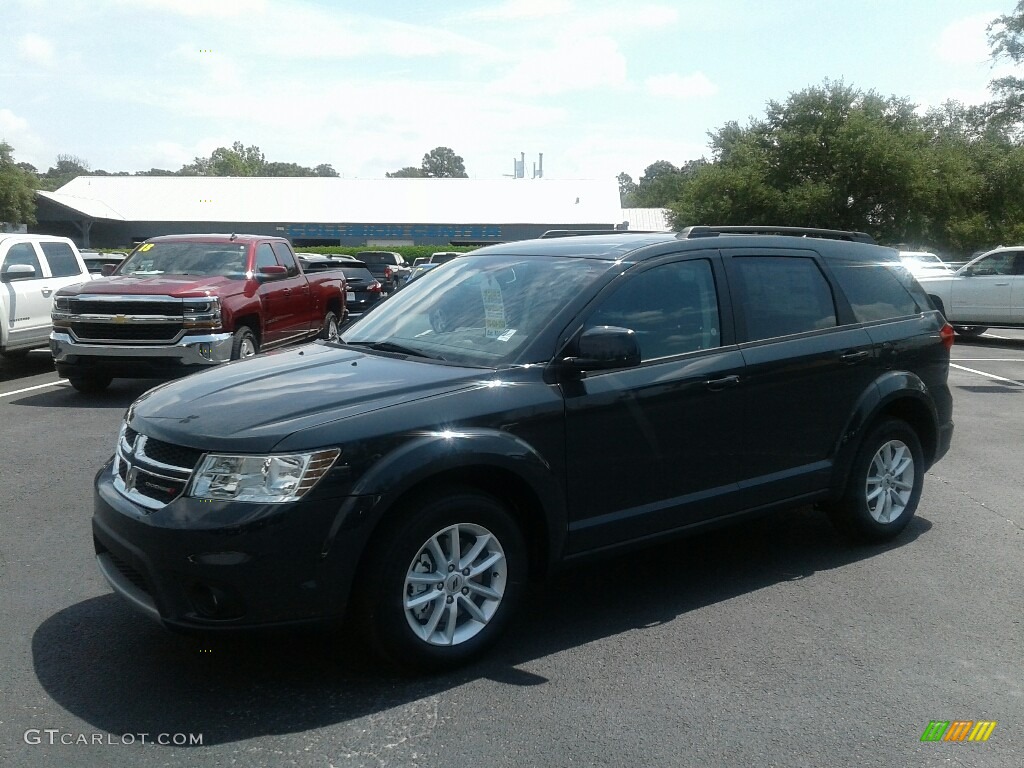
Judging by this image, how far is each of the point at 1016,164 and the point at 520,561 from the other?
53767 millimetres

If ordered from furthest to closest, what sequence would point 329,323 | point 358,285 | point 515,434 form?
point 358,285
point 329,323
point 515,434

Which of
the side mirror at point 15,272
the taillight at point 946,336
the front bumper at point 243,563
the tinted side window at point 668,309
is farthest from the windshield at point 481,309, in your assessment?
the side mirror at point 15,272

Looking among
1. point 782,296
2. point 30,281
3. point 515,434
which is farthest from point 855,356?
point 30,281

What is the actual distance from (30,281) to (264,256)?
330cm

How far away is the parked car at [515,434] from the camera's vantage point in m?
3.91

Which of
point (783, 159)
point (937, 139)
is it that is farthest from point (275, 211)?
point (937, 139)

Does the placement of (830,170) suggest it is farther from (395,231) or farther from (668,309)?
(668,309)

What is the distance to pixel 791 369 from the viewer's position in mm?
5535

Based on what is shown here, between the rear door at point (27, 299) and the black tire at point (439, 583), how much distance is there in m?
11.0

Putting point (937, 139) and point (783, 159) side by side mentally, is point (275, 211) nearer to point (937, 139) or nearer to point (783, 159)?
point (783, 159)

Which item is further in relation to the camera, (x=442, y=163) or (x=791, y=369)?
(x=442, y=163)

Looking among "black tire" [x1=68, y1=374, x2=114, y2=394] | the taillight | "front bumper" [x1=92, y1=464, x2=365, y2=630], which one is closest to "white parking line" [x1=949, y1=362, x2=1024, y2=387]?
the taillight

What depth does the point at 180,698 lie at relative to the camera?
4.02 metres

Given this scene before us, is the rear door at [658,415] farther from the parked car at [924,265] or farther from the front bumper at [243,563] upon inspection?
the parked car at [924,265]
